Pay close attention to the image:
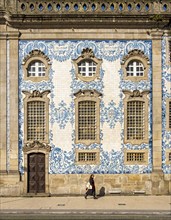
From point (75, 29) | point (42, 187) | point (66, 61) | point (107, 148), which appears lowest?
point (42, 187)

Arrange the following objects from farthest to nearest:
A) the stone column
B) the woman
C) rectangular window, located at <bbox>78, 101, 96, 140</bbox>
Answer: rectangular window, located at <bbox>78, 101, 96, 140</bbox>, the stone column, the woman

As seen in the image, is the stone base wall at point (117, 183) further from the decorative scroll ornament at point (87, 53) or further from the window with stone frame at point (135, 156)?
the decorative scroll ornament at point (87, 53)

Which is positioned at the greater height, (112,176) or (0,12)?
(0,12)

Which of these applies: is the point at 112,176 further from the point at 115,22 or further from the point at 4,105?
the point at 115,22

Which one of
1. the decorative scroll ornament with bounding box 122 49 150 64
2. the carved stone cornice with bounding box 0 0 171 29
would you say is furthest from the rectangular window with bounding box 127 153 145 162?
the carved stone cornice with bounding box 0 0 171 29

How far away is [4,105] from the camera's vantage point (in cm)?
1853

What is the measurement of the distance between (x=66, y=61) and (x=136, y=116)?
4.26 meters

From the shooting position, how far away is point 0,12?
1852cm

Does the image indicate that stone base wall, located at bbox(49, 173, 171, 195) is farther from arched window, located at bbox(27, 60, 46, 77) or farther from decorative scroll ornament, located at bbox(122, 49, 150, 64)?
decorative scroll ornament, located at bbox(122, 49, 150, 64)

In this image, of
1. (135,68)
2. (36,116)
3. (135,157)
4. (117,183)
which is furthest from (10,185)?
(135,68)

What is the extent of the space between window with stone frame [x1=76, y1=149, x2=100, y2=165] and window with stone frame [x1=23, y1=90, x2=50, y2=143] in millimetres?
1664

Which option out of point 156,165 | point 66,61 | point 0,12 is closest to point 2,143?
point 66,61

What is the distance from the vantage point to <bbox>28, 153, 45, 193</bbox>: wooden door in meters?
18.5

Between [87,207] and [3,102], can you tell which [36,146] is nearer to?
[3,102]
